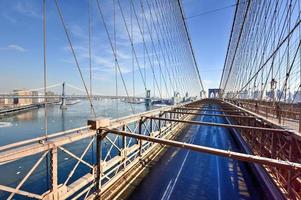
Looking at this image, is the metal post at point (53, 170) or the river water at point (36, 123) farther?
the river water at point (36, 123)

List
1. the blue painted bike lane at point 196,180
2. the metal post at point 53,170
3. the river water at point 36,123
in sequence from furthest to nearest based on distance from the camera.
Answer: the river water at point 36,123, the blue painted bike lane at point 196,180, the metal post at point 53,170

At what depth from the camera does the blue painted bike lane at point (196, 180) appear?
6.14 meters

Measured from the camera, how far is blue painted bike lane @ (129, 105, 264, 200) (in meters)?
6.14

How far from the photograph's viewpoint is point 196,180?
283 inches

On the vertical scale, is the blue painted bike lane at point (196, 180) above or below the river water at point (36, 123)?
above

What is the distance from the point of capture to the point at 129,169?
7363mm

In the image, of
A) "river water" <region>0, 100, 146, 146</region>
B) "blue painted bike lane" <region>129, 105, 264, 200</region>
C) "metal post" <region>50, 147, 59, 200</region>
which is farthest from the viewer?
"river water" <region>0, 100, 146, 146</region>

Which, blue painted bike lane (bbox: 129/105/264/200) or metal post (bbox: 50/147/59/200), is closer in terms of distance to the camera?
metal post (bbox: 50/147/59/200)

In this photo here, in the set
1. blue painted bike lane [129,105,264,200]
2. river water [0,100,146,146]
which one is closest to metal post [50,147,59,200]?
blue painted bike lane [129,105,264,200]

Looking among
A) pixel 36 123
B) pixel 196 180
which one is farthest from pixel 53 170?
pixel 36 123

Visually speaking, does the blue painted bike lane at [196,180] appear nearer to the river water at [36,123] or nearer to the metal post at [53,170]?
the metal post at [53,170]

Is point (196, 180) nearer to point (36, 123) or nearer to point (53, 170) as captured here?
point (53, 170)

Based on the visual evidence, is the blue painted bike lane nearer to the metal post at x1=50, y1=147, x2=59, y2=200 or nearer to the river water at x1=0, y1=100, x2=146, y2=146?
the metal post at x1=50, y1=147, x2=59, y2=200

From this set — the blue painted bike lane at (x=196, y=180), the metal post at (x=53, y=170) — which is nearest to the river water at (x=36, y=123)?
the blue painted bike lane at (x=196, y=180)
